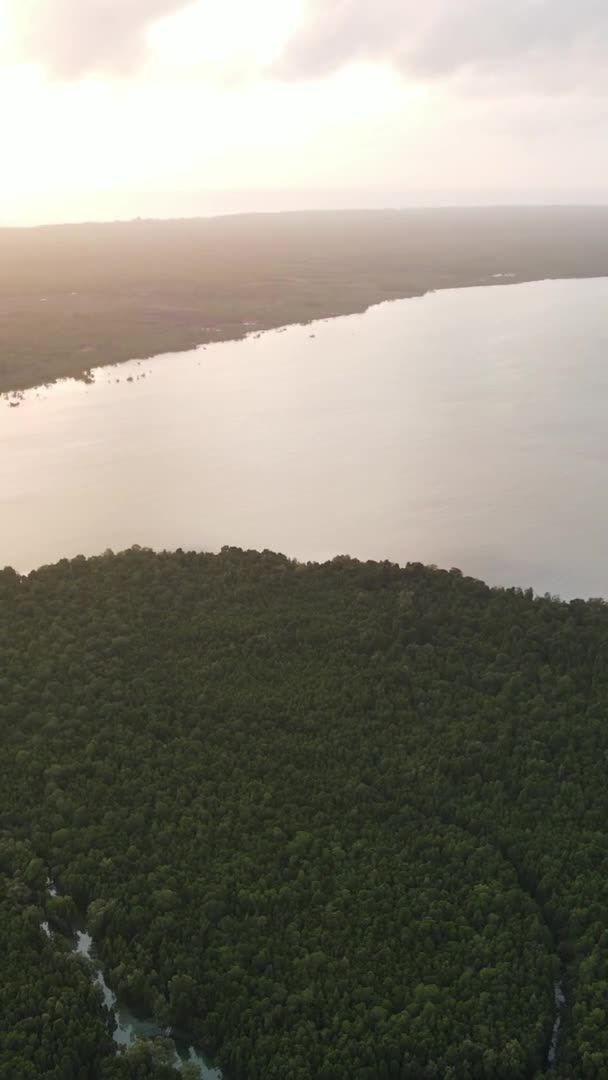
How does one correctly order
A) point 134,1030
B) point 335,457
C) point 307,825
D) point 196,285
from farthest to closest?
1. point 196,285
2. point 335,457
3. point 307,825
4. point 134,1030

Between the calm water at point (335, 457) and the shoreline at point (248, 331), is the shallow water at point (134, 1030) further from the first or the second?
the shoreline at point (248, 331)

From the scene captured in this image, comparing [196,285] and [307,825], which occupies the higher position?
[196,285]

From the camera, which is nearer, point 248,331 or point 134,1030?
point 134,1030

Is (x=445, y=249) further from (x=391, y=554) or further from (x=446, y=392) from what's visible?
(x=391, y=554)

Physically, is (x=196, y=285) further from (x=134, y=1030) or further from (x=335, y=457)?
(x=134, y=1030)

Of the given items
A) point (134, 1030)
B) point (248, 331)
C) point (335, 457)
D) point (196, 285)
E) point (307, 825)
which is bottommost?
point (134, 1030)

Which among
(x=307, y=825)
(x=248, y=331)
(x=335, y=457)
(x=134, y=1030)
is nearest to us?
(x=134, y=1030)

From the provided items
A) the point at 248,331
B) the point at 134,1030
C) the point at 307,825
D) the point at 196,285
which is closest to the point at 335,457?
the point at 307,825

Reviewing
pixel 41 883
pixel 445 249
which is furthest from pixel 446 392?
pixel 445 249
